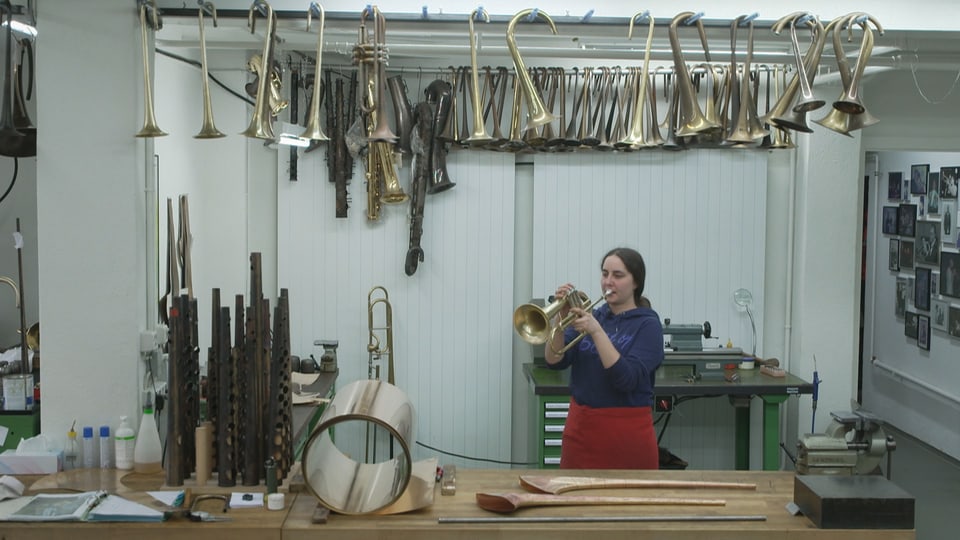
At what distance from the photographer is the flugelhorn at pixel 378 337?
20.7ft

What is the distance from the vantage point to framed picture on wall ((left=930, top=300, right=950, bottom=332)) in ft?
25.7

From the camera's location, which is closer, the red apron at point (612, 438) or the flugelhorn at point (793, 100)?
the flugelhorn at point (793, 100)

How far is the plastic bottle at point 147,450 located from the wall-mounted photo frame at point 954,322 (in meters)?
6.54

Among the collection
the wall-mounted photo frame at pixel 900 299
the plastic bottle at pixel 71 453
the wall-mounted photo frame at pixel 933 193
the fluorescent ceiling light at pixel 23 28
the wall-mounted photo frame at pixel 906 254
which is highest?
the fluorescent ceiling light at pixel 23 28

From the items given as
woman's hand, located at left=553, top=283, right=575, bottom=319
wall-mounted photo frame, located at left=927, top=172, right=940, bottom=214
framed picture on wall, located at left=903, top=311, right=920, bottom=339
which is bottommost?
framed picture on wall, located at left=903, top=311, right=920, bottom=339

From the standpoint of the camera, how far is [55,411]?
3.76 meters

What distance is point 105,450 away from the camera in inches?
145

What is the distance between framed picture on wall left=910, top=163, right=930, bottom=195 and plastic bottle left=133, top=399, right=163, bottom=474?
273 inches

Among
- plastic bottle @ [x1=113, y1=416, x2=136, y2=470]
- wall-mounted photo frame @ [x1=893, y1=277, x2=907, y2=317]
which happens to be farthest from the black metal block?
wall-mounted photo frame @ [x1=893, y1=277, x2=907, y2=317]

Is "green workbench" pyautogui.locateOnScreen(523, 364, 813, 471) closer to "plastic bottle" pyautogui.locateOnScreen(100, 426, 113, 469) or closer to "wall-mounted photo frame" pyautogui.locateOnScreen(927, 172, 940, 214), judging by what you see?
"plastic bottle" pyautogui.locateOnScreen(100, 426, 113, 469)

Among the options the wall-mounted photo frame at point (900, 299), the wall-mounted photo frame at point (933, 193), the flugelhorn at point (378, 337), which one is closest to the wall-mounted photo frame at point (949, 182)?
the wall-mounted photo frame at point (933, 193)

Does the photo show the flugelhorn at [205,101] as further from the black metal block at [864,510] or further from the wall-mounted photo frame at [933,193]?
the wall-mounted photo frame at [933,193]

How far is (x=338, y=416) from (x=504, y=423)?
3.67 metres

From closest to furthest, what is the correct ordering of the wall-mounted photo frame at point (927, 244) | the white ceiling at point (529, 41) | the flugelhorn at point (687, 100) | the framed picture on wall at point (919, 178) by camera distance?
the flugelhorn at point (687, 100), the white ceiling at point (529, 41), the wall-mounted photo frame at point (927, 244), the framed picture on wall at point (919, 178)
